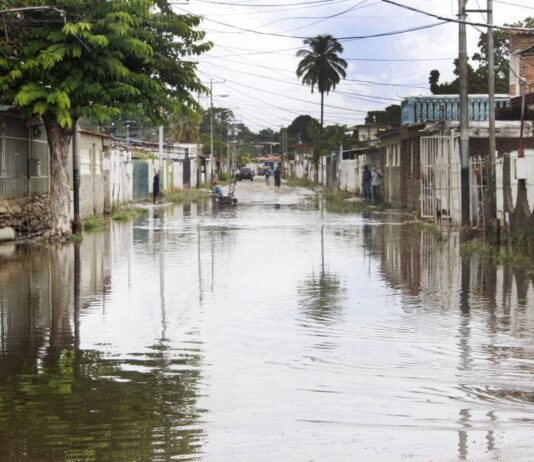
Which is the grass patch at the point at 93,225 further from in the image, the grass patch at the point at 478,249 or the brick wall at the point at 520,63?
the brick wall at the point at 520,63

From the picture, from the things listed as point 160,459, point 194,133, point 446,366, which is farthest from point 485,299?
point 194,133

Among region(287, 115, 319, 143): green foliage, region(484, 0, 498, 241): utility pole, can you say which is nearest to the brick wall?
region(484, 0, 498, 241): utility pole

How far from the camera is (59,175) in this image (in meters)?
25.6

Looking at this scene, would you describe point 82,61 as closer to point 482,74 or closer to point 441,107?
point 441,107

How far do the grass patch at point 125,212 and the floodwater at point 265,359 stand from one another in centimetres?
1648

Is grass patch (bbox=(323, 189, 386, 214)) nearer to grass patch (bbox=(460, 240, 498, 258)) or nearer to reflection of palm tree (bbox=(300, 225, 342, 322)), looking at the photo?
grass patch (bbox=(460, 240, 498, 258))

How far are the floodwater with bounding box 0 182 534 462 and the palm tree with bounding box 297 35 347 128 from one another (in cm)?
6923

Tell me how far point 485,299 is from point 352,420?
7870mm

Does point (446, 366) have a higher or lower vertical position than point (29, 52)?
lower

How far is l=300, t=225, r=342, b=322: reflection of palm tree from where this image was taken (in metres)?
13.7

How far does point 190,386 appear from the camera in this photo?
354 inches

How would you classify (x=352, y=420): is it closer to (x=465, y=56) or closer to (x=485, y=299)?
(x=485, y=299)

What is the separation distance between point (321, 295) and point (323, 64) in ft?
248

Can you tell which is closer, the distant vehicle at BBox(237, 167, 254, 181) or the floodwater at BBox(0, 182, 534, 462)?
the floodwater at BBox(0, 182, 534, 462)
